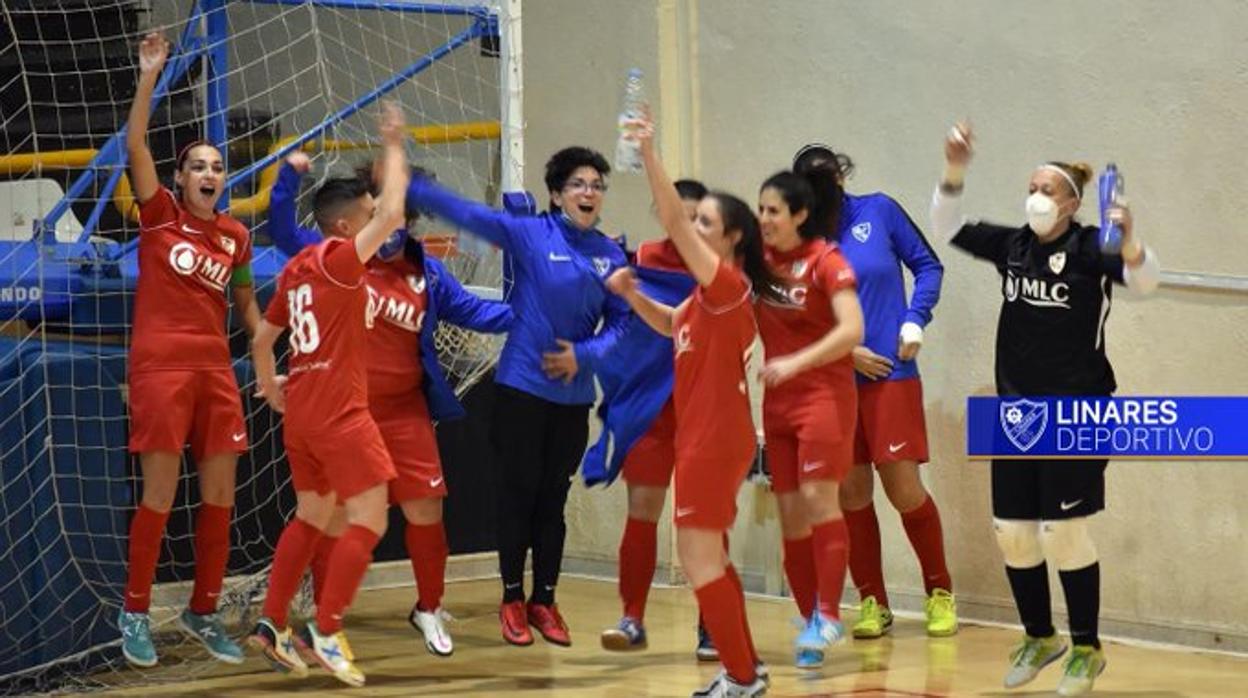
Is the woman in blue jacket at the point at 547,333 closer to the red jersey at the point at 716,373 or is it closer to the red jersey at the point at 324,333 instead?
the red jersey at the point at 324,333

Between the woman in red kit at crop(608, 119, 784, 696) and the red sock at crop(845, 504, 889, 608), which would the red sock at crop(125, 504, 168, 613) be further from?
the red sock at crop(845, 504, 889, 608)

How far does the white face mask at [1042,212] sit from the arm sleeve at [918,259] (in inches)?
43.5

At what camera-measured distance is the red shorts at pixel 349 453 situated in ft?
18.9

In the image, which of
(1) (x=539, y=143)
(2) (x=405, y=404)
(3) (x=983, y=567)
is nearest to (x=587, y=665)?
(2) (x=405, y=404)

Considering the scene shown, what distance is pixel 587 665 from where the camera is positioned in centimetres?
638

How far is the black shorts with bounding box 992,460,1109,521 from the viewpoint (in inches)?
223

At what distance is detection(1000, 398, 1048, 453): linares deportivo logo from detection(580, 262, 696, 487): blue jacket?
45.5 inches

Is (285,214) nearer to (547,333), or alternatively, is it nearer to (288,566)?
(547,333)

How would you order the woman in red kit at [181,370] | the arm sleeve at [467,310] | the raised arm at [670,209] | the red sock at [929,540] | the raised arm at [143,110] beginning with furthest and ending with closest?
the red sock at [929,540]
the arm sleeve at [467,310]
the woman in red kit at [181,370]
the raised arm at [143,110]
the raised arm at [670,209]

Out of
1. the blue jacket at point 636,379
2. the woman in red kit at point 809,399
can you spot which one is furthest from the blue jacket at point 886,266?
the blue jacket at point 636,379

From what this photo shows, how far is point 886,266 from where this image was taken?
6938 millimetres

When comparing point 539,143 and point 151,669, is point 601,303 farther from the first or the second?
point 539,143

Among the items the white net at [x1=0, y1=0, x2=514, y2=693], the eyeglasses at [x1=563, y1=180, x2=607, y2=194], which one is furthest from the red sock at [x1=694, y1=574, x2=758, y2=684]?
the white net at [x1=0, y1=0, x2=514, y2=693]

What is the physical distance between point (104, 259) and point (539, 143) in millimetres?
2962
